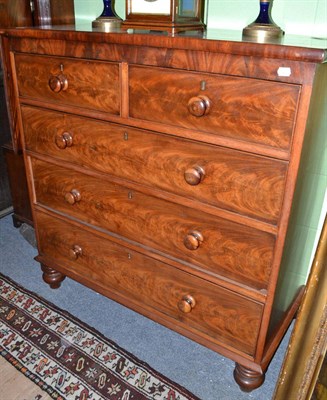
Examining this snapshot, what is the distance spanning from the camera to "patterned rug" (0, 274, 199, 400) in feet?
4.50

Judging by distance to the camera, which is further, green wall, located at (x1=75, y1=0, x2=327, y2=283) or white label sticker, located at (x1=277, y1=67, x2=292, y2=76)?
green wall, located at (x1=75, y1=0, x2=327, y2=283)

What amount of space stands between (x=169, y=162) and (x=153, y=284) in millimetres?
485

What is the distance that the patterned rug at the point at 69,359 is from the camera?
1.37 m

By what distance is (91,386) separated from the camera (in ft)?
4.56

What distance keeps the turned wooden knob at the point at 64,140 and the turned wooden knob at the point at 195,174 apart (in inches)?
19.3

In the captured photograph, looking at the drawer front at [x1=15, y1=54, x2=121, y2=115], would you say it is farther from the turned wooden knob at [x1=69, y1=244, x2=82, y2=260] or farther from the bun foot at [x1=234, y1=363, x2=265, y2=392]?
the bun foot at [x1=234, y1=363, x2=265, y2=392]

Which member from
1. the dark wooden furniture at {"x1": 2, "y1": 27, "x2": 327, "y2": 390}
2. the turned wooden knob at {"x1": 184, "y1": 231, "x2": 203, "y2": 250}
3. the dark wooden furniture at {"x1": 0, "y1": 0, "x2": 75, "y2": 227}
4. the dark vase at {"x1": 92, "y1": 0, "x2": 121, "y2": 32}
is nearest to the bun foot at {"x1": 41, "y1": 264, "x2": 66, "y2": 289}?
the dark wooden furniture at {"x1": 2, "y1": 27, "x2": 327, "y2": 390}

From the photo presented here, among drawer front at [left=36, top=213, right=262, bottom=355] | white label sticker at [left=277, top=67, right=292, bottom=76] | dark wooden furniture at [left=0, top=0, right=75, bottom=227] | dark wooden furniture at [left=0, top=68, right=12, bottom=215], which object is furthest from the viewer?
dark wooden furniture at [left=0, top=68, right=12, bottom=215]

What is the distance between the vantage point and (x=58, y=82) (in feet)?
4.23

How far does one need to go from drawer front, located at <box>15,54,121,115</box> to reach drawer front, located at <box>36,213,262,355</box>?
0.51 meters

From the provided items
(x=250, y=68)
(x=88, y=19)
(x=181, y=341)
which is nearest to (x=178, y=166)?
(x=250, y=68)

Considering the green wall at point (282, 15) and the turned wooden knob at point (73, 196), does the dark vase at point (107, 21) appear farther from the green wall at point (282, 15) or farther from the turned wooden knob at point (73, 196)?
the turned wooden knob at point (73, 196)

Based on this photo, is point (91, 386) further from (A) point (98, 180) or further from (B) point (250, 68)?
(B) point (250, 68)

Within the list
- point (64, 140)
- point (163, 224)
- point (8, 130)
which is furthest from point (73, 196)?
point (8, 130)
